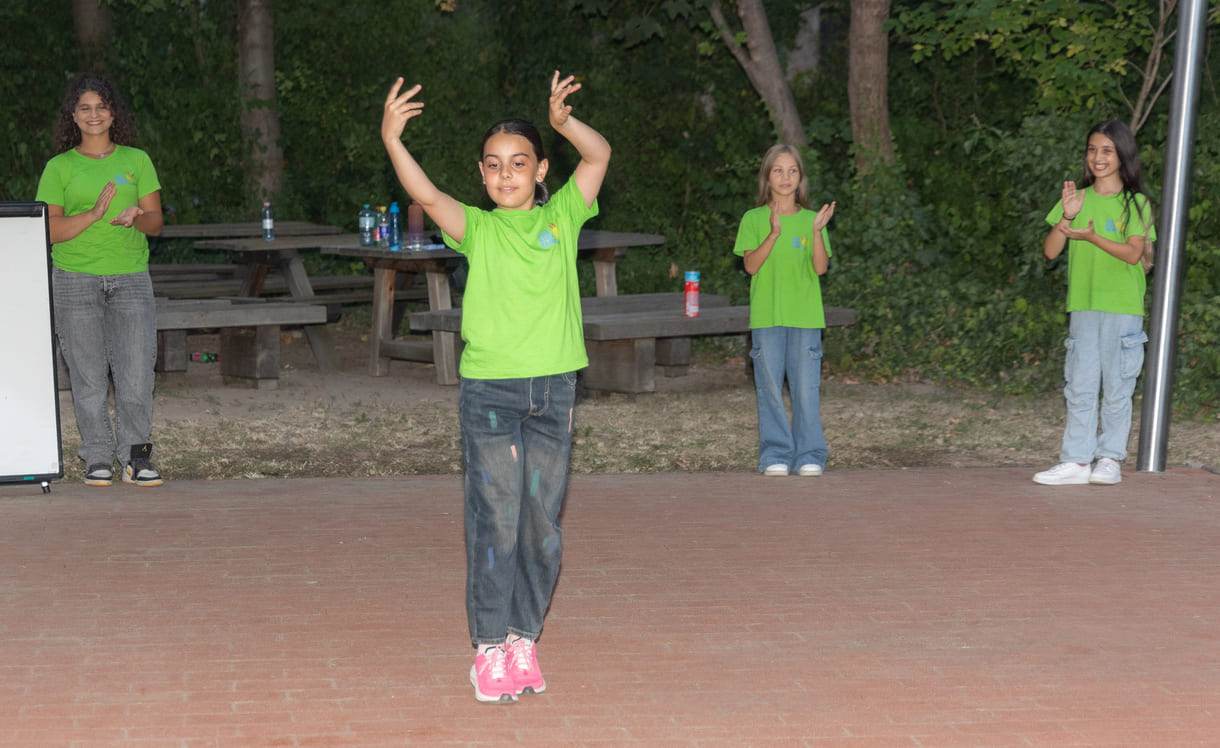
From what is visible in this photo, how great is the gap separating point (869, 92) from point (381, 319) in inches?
191

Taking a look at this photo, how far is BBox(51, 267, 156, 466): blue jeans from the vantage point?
7.82m

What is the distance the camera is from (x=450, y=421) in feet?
34.1

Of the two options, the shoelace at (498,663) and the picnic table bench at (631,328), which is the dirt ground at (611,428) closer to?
the picnic table bench at (631,328)

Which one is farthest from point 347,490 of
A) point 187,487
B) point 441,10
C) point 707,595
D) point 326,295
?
point 441,10

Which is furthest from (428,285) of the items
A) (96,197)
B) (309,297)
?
(96,197)

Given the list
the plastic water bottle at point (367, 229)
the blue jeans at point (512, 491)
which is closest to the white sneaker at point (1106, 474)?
the blue jeans at point (512, 491)

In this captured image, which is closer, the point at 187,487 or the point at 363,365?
the point at 187,487

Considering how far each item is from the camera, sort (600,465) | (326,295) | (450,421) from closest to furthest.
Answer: (600,465), (450,421), (326,295)

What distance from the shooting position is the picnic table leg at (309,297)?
1320 cm

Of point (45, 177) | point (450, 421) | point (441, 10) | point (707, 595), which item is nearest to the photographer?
point (707, 595)

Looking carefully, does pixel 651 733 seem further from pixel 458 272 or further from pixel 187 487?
pixel 458 272

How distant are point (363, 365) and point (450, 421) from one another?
10.8ft

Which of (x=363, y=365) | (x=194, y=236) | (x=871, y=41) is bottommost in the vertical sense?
(x=363, y=365)

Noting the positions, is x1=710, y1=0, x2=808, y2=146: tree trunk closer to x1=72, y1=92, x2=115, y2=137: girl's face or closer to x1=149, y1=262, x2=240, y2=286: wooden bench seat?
x1=149, y1=262, x2=240, y2=286: wooden bench seat
